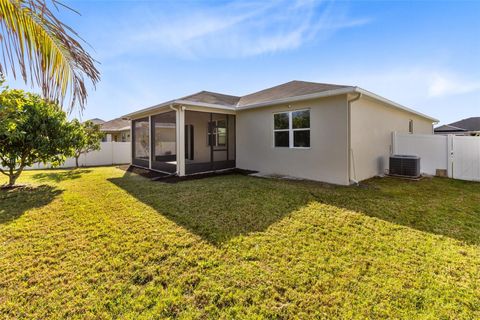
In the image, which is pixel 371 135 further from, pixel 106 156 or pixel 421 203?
pixel 106 156

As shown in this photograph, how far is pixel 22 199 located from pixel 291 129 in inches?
336

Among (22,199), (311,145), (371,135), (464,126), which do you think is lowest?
(22,199)

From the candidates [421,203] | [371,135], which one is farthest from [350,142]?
[421,203]

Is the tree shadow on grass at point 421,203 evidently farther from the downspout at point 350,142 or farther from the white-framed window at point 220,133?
the white-framed window at point 220,133

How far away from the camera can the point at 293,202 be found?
545 cm

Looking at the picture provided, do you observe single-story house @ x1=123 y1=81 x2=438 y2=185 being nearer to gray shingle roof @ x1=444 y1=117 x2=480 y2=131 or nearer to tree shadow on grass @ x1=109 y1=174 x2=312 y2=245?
tree shadow on grass @ x1=109 y1=174 x2=312 y2=245

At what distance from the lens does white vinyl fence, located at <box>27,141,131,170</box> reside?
46.6ft

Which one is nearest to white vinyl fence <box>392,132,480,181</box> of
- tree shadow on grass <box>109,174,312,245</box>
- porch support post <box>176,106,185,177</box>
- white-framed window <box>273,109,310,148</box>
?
white-framed window <box>273,109,310,148</box>

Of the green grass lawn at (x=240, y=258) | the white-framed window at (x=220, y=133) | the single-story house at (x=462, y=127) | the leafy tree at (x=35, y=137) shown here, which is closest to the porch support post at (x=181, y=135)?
the white-framed window at (x=220, y=133)

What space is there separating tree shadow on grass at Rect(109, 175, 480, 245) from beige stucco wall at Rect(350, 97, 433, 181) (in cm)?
70

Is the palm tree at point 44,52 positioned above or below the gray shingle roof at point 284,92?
below

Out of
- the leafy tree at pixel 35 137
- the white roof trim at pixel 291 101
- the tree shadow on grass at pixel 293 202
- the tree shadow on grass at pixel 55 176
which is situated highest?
the white roof trim at pixel 291 101

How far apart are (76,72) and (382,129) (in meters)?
10.3

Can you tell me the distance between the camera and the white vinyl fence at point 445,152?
331 inches
